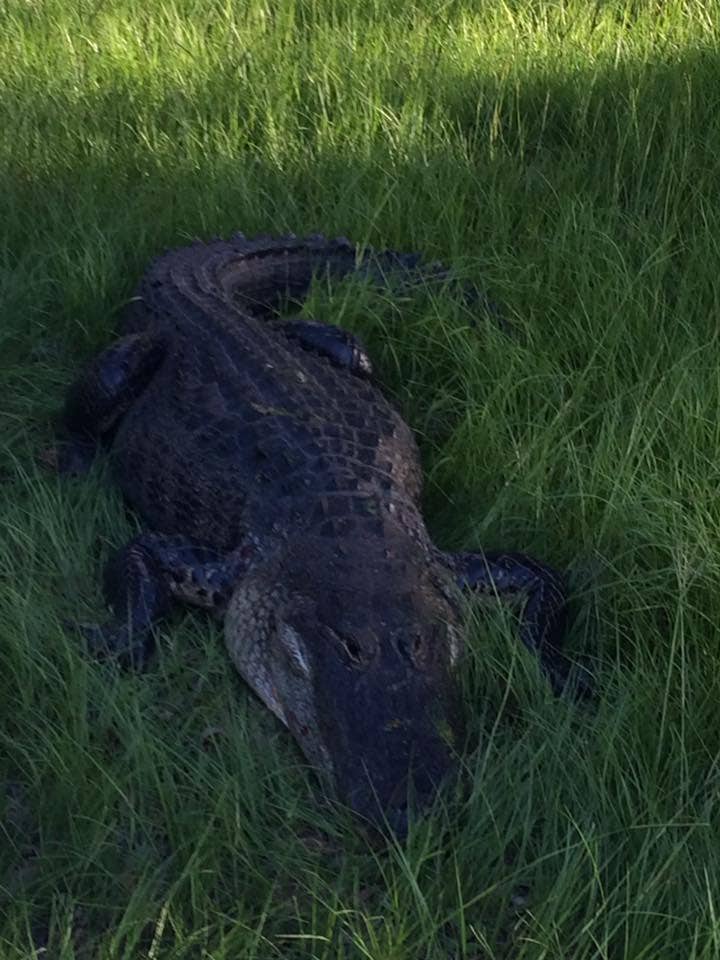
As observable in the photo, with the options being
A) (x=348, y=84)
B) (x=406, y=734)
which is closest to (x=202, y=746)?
(x=406, y=734)

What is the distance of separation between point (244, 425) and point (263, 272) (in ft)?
3.25

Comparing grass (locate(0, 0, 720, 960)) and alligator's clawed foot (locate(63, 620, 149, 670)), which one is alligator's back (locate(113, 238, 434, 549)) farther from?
alligator's clawed foot (locate(63, 620, 149, 670))

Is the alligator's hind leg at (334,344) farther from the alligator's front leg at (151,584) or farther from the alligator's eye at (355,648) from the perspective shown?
the alligator's eye at (355,648)

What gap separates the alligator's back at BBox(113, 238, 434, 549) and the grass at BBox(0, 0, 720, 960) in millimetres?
168

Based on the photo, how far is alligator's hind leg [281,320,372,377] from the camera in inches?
173

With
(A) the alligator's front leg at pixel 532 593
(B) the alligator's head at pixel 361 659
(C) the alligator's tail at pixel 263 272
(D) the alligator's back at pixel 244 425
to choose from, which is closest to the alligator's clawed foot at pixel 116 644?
(B) the alligator's head at pixel 361 659

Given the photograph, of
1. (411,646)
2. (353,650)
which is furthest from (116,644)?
(411,646)

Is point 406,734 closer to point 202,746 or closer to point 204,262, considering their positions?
point 202,746

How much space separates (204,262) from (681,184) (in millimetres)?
1707

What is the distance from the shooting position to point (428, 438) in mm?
4258

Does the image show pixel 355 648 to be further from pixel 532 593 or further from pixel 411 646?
pixel 532 593

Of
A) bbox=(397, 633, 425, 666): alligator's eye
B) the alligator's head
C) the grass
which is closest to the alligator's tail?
the grass

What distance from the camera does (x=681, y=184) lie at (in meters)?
4.91

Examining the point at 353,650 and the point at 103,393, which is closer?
the point at 353,650
